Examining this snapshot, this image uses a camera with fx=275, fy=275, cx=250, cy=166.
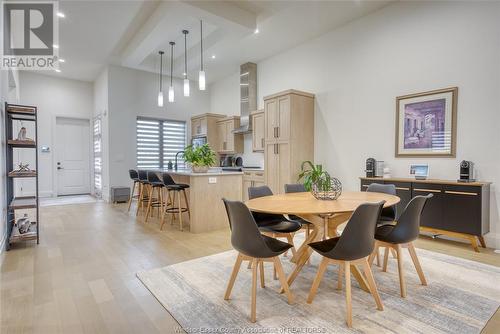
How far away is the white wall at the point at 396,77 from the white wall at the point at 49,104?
19.6 feet

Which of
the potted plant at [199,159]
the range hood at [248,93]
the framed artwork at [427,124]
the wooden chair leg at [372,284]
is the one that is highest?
the range hood at [248,93]

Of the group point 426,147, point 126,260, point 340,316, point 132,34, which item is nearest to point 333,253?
point 340,316

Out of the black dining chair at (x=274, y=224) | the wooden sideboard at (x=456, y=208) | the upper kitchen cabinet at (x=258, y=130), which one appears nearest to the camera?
the black dining chair at (x=274, y=224)

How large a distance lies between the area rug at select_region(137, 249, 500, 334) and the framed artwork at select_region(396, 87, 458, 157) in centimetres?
163

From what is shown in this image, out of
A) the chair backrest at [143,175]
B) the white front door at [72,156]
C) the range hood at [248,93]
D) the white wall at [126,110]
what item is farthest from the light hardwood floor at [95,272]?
the white front door at [72,156]

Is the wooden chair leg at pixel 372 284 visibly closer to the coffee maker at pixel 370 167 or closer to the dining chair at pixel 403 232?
the dining chair at pixel 403 232

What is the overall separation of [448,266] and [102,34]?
6402mm

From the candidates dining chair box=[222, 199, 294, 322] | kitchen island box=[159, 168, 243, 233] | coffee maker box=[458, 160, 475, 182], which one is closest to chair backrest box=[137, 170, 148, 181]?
kitchen island box=[159, 168, 243, 233]

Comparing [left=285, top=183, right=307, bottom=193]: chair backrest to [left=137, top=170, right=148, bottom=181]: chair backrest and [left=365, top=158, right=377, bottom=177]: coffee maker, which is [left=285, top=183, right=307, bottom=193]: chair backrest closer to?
[left=365, top=158, right=377, bottom=177]: coffee maker

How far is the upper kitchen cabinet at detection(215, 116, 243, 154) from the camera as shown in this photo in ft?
23.4

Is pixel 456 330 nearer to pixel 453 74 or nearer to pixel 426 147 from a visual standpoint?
pixel 426 147

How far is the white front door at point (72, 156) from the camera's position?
7766mm

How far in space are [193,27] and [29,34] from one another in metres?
3.01

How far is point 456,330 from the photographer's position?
1.79 meters
